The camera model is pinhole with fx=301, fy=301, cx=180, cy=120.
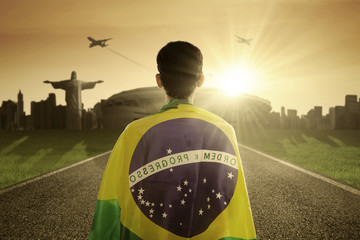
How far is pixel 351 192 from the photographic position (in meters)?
5.62

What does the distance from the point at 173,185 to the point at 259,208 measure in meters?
3.50

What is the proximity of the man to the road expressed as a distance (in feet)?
7.41

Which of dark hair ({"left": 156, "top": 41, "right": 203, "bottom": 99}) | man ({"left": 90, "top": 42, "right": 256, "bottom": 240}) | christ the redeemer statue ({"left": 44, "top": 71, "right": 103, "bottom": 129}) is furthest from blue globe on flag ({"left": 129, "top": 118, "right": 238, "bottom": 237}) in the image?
christ the redeemer statue ({"left": 44, "top": 71, "right": 103, "bottom": 129})

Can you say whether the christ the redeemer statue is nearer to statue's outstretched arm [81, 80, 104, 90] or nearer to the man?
statue's outstretched arm [81, 80, 104, 90]

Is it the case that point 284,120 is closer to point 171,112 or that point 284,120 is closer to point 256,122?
point 256,122

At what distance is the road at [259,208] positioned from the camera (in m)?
3.57

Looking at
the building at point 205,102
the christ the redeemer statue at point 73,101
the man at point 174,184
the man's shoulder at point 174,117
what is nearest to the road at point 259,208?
the man at point 174,184

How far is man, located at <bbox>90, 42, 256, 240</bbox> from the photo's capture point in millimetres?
1399

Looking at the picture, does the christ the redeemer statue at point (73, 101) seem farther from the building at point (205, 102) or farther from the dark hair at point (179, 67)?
the dark hair at point (179, 67)

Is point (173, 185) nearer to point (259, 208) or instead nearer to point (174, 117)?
point (174, 117)

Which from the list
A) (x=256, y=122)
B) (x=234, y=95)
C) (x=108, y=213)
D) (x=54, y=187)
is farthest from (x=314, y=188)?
(x=234, y=95)

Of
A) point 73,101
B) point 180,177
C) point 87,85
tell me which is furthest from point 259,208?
point 87,85

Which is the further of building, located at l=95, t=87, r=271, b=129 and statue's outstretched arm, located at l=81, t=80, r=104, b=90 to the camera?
building, located at l=95, t=87, r=271, b=129

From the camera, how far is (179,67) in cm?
157
